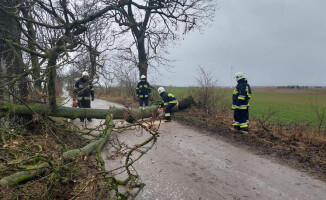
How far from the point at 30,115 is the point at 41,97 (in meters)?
0.61

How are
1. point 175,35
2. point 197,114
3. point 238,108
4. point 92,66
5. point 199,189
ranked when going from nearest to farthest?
point 199,189, point 92,66, point 238,108, point 197,114, point 175,35

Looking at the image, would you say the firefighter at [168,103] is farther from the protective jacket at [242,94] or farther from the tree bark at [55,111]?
the tree bark at [55,111]

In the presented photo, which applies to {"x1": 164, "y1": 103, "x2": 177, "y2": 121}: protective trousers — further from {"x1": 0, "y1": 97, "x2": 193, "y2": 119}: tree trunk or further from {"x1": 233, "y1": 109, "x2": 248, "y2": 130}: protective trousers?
{"x1": 0, "y1": 97, "x2": 193, "y2": 119}: tree trunk

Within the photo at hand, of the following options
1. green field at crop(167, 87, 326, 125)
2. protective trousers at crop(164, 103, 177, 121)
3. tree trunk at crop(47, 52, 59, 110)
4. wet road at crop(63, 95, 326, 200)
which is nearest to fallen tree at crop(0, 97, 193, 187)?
tree trunk at crop(47, 52, 59, 110)

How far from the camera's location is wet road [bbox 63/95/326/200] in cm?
304

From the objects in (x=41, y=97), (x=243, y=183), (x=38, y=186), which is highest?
(x=41, y=97)

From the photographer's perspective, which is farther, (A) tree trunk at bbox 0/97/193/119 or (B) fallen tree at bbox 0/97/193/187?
(A) tree trunk at bbox 0/97/193/119

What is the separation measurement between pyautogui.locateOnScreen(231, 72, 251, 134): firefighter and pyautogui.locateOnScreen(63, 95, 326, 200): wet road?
137 cm

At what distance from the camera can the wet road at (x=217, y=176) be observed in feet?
9.97

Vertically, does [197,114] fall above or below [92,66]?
below

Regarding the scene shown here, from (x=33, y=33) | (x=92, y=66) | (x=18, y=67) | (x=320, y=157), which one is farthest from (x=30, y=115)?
(x=320, y=157)

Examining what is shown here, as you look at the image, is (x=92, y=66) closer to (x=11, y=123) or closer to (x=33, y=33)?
(x=33, y=33)

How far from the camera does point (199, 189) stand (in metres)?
3.15

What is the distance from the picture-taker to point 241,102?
639 centimetres
